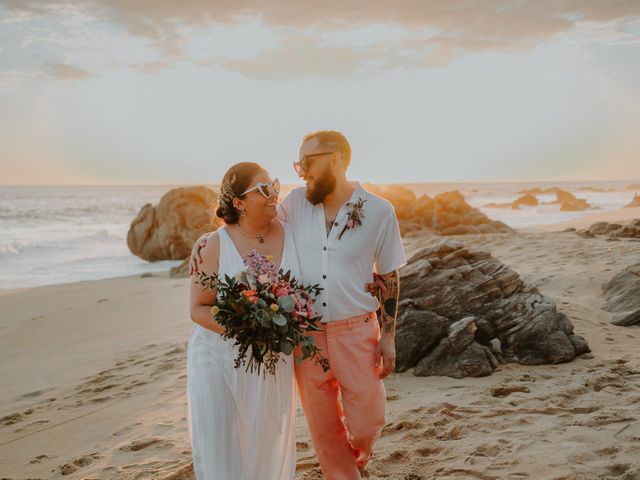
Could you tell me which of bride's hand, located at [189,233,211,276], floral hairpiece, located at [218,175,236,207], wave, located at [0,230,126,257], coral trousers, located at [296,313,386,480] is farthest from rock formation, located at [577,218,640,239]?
wave, located at [0,230,126,257]

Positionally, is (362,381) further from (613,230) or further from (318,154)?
(613,230)

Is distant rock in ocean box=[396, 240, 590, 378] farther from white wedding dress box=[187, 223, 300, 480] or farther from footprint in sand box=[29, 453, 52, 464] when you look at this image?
footprint in sand box=[29, 453, 52, 464]

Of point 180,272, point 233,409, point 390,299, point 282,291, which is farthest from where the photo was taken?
point 180,272

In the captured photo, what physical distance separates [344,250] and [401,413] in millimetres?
2357

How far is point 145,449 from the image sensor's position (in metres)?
5.55

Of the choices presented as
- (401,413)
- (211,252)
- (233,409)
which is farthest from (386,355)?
(401,413)

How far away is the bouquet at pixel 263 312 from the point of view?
11.4 feet

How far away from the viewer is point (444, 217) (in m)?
22.9

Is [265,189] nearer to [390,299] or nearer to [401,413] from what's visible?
[390,299]

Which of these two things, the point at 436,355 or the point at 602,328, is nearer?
the point at 436,355

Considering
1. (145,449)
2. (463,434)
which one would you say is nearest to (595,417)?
→ (463,434)

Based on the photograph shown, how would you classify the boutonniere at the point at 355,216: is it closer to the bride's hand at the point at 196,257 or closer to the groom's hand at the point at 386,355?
the groom's hand at the point at 386,355

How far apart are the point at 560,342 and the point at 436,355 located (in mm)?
1506

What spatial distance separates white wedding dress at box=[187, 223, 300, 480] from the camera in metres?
3.75
